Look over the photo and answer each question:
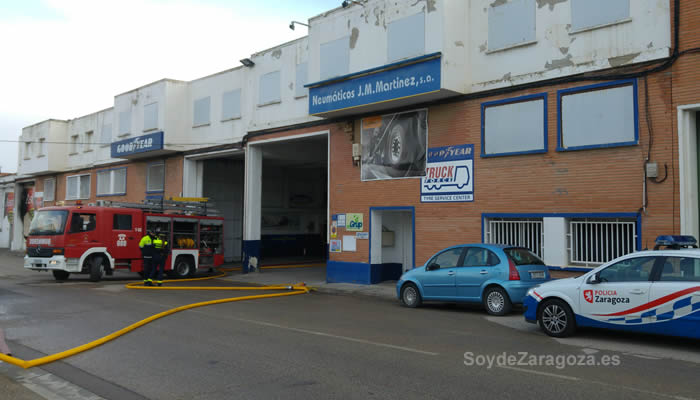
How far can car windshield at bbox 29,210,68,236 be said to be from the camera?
61.1ft

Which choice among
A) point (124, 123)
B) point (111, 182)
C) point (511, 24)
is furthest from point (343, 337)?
point (111, 182)

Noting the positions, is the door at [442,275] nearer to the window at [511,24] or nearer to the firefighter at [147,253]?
the window at [511,24]

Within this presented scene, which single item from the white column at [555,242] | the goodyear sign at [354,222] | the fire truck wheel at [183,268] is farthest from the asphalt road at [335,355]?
the fire truck wheel at [183,268]

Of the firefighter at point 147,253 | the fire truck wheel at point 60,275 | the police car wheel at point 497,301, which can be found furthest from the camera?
the fire truck wheel at point 60,275

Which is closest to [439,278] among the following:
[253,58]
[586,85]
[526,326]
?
[526,326]

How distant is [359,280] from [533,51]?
A: 8.76 metres

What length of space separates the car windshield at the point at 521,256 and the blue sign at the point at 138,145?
772 inches

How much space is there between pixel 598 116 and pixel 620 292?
615cm

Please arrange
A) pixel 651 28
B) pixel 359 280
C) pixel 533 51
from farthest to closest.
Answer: pixel 359 280, pixel 533 51, pixel 651 28

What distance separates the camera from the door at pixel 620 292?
8.29 m

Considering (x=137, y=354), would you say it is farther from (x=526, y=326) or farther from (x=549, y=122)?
(x=549, y=122)

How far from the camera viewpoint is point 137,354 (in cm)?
794

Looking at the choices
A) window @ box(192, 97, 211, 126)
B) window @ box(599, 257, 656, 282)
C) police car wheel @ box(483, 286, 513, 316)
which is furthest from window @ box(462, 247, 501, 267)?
window @ box(192, 97, 211, 126)

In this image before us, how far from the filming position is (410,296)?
1345 cm
